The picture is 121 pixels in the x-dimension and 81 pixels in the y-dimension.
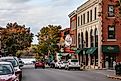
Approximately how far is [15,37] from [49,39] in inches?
839

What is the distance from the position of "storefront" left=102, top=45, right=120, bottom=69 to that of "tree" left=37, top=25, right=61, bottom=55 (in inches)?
1849

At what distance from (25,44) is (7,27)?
11804 mm

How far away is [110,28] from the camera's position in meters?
66.1

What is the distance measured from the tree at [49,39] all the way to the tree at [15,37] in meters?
7.80

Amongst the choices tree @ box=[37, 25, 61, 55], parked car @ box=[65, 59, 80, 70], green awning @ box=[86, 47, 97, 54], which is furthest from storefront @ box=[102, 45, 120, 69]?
tree @ box=[37, 25, 61, 55]

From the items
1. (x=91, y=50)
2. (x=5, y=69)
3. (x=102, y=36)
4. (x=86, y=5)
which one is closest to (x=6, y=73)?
(x=5, y=69)

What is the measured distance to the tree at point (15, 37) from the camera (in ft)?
306

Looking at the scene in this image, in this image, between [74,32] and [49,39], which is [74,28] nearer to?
[74,32]

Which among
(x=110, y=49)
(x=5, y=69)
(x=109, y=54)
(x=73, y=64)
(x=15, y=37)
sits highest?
(x=15, y=37)

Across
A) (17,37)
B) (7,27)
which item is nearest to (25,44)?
(17,37)

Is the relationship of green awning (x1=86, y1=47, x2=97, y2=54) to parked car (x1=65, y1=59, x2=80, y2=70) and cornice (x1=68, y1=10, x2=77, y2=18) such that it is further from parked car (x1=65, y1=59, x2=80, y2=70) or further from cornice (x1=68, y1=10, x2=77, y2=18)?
cornice (x1=68, y1=10, x2=77, y2=18)

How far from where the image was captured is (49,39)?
11625cm

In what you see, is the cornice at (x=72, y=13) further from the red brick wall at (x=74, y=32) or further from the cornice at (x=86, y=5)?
the cornice at (x=86, y=5)

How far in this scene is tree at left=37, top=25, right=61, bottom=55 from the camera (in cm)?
11400
